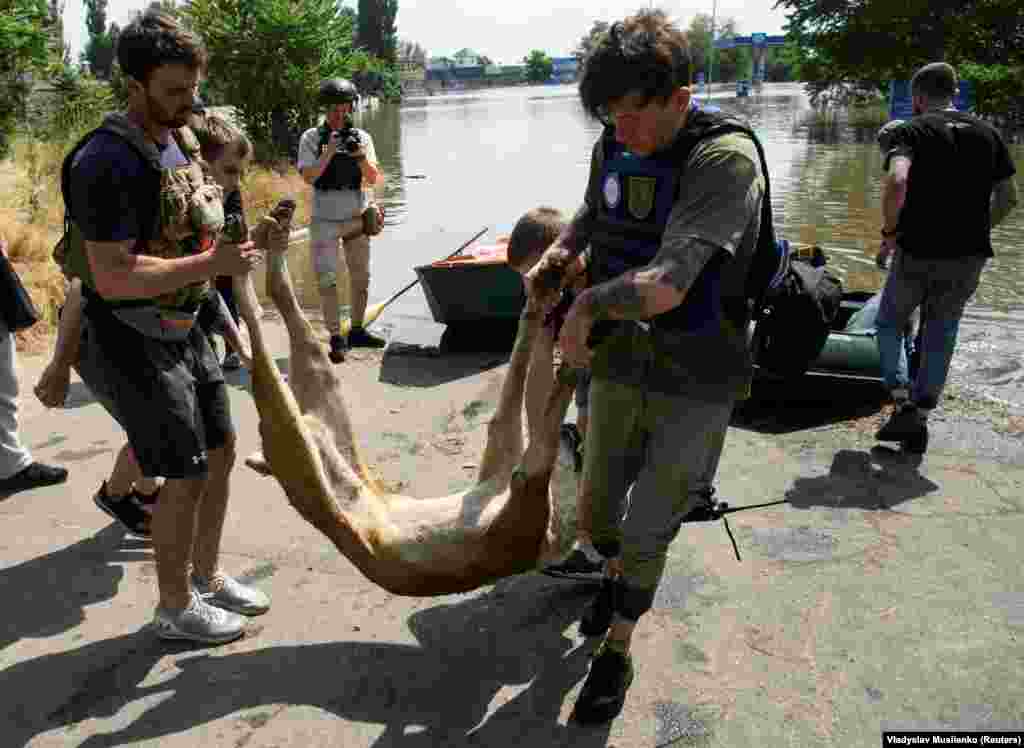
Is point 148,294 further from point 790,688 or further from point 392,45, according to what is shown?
point 392,45

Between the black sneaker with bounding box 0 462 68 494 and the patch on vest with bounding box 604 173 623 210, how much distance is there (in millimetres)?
3808

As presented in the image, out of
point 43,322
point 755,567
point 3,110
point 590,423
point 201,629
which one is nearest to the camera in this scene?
point 590,423

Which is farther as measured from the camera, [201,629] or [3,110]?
[3,110]

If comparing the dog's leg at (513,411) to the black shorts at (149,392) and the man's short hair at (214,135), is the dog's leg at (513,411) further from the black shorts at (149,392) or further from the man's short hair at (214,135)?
the man's short hair at (214,135)

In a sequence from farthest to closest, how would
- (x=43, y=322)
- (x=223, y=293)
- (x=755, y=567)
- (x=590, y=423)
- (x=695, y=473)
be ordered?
1. (x=43, y=322)
2. (x=223, y=293)
3. (x=755, y=567)
4. (x=590, y=423)
5. (x=695, y=473)

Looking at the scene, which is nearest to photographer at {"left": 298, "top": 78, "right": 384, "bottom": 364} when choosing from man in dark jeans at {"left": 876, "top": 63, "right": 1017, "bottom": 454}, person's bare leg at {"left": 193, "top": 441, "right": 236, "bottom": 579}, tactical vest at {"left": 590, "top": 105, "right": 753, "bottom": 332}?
person's bare leg at {"left": 193, "top": 441, "right": 236, "bottom": 579}

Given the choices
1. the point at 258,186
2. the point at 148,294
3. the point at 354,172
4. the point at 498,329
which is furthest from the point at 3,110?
the point at 148,294

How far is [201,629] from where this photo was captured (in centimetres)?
343

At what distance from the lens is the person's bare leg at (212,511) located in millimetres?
3506

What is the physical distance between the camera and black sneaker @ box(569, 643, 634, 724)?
3000 millimetres

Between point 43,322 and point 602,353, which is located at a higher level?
point 602,353

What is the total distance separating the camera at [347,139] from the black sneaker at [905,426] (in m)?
4.70

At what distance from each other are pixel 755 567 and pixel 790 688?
0.89 m

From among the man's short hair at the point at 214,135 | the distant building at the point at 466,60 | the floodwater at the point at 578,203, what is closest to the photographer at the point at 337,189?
the floodwater at the point at 578,203
